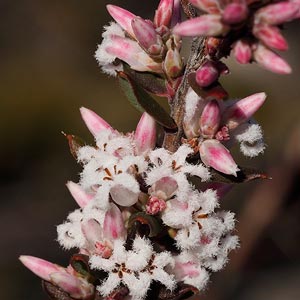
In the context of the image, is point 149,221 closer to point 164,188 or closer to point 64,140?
point 164,188

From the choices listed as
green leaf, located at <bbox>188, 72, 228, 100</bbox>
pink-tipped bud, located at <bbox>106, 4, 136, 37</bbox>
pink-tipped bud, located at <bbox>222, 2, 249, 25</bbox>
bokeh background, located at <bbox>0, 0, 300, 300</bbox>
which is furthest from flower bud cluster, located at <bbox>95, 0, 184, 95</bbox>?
bokeh background, located at <bbox>0, 0, 300, 300</bbox>

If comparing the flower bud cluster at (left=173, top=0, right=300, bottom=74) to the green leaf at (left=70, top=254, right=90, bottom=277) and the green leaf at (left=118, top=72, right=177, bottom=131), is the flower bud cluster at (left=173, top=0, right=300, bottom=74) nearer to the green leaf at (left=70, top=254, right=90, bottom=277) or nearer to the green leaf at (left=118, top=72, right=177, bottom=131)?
the green leaf at (left=118, top=72, right=177, bottom=131)

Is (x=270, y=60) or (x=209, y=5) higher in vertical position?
(x=209, y=5)

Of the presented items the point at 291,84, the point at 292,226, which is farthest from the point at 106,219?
the point at 291,84

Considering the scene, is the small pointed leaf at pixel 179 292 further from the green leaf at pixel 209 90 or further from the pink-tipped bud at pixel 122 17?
the pink-tipped bud at pixel 122 17

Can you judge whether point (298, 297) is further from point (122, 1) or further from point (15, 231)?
point (122, 1)

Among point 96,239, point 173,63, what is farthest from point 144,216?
point 173,63

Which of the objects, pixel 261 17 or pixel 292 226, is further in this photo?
pixel 292 226
